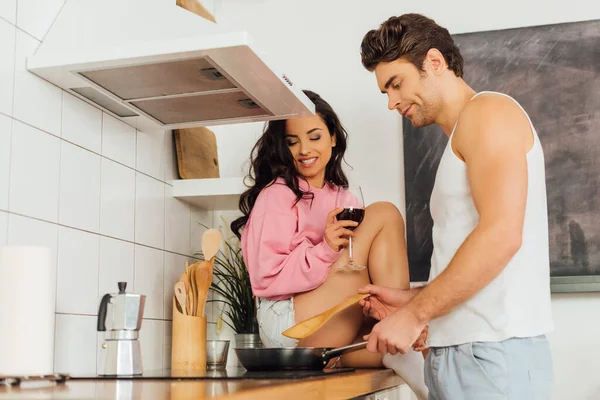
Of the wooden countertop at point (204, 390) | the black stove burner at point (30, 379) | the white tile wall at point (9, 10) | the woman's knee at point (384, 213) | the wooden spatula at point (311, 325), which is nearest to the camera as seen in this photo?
the wooden countertop at point (204, 390)

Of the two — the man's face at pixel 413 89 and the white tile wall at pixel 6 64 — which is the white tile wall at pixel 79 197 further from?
the man's face at pixel 413 89

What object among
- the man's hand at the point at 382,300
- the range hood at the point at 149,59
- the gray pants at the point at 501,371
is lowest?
the gray pants at the point at 501,371

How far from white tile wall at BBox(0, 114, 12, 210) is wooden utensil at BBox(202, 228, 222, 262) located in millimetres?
753

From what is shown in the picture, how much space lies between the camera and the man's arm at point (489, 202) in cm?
146

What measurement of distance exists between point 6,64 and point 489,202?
3.49 feet

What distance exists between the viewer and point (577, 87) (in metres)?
2.51

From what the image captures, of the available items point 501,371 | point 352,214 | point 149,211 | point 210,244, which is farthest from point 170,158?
point 501,371

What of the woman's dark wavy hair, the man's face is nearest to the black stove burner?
the man's face

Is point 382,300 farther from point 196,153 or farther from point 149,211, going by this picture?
point 196,153

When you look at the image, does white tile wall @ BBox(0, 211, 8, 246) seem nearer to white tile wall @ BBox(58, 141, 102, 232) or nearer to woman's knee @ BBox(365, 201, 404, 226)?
white tile wall @ BBox(58, 141, 102, 232)

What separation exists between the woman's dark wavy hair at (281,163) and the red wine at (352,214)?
11.0 inches

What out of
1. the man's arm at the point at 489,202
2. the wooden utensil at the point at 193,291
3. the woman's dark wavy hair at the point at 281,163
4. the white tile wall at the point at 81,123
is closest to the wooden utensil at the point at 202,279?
the wooden utensil at the point at 193,291

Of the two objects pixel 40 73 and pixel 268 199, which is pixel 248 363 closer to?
pixel 268 199

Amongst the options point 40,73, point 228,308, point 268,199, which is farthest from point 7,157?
point 228,308
